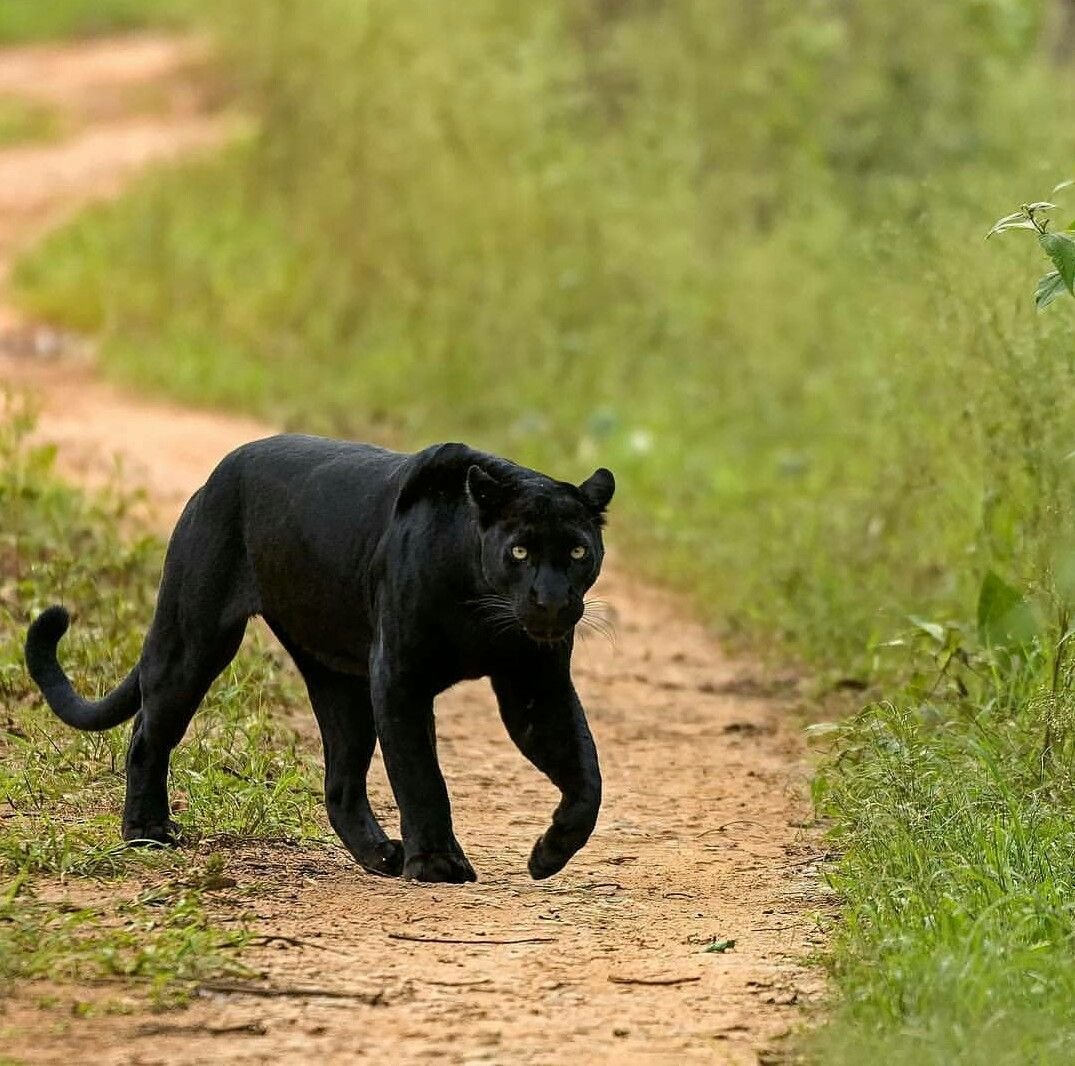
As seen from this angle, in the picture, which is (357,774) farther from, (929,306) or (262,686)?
(929,306)

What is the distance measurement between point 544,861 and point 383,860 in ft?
1.47

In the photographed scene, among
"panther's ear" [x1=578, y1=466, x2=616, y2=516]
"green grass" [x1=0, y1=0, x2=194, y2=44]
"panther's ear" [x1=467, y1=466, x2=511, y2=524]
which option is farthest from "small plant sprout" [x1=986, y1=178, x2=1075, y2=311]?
"green grass" [x1=0, y1=0, x2=194, y2=44]

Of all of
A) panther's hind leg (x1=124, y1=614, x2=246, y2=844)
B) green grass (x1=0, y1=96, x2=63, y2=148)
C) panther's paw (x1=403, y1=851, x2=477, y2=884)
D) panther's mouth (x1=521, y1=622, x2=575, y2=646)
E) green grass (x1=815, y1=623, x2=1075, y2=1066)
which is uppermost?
green grass (x1=0, y1=96, x2=63, y2=148)

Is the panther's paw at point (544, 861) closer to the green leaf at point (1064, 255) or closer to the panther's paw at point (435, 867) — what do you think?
the panther's paw at point (435, 867)

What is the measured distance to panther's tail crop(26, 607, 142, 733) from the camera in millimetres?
5652

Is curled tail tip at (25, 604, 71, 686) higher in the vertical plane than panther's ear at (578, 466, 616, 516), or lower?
lower

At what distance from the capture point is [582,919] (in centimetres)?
490

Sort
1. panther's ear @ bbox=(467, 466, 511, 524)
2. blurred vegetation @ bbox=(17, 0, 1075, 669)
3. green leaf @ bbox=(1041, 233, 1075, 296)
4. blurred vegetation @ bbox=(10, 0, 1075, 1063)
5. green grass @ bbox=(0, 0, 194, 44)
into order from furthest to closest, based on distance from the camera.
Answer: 1. green grass @ bbox=(0, 0, 194, 44)
2. blurred vegetation @ bbox=(17, 0, 1075, 669)
3. blurred vegetation @ bbox=(10, 0, 1075, 1063)
4. panther's ear @ bbox=(467, 466, 511, 524)
5. green leaf @ bbox=(1041, 233, 1075, 296)

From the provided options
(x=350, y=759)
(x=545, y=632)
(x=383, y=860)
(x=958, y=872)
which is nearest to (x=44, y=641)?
(x=350, y=759)

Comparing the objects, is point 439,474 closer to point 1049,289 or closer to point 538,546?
point 538,546

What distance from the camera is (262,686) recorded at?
22.4ft

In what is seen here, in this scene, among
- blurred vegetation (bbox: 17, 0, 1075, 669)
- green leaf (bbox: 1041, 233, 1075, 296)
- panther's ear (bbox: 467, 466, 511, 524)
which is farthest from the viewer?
blurred vegetation (bbox: 17, 0, 1075, 669)

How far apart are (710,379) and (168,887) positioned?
28.1 ft

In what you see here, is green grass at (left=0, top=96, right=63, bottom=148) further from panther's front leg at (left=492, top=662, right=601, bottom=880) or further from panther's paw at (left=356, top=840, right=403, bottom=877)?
panther's front leg at (left=492, top=662, right=601, bottom=880)
